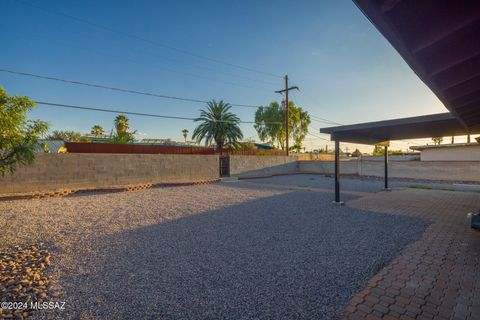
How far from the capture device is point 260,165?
22719 millimetres

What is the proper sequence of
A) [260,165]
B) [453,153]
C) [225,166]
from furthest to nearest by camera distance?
1. [260,165]
2. [225,166]
3. [453,153]

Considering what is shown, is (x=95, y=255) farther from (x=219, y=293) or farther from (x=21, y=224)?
(x=21, y=224)

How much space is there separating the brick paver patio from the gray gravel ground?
8.2 inches

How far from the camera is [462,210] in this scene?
7.21m

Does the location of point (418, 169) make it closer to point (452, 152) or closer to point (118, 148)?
point (452, 152)

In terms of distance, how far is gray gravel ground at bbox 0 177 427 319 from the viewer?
2627 mm

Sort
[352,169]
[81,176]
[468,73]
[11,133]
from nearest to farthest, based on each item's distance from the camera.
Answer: [468,73] → [11,133] → [81,176] → [352,169]

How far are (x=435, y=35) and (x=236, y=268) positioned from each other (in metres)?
4.17

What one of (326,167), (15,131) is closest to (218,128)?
(326,167)

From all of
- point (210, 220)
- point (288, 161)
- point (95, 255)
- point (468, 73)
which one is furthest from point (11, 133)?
point (288, 161)

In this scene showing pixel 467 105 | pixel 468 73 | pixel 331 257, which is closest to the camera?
pixel 468 73

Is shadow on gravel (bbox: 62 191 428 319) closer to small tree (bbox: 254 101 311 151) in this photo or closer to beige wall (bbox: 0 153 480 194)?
beige wall (bbox: 0 153 480 194)

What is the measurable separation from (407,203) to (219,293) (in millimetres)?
9114

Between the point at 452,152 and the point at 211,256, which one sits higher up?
the point at 452,152
